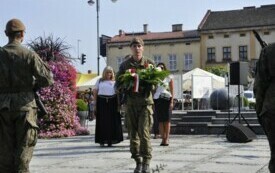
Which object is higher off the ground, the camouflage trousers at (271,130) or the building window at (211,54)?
the building window at (211,54)

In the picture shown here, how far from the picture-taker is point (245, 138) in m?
13.0

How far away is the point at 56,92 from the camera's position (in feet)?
50.2

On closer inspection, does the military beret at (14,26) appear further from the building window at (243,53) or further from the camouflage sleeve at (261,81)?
the building window at (243,53)

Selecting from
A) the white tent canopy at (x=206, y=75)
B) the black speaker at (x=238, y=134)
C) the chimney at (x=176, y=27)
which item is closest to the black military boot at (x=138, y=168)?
the black speaker at (x=238, y=134)

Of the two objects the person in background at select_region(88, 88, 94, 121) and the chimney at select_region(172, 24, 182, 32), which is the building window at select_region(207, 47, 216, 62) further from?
the person in background at select_region(88, 88, 94, 121)

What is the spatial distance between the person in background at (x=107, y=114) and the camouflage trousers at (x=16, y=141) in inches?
240

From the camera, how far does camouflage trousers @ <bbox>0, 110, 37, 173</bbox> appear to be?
19.2 ft

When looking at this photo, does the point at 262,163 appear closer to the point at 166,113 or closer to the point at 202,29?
the point at 166,113

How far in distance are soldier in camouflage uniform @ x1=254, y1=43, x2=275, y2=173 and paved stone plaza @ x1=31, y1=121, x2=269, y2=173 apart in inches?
113

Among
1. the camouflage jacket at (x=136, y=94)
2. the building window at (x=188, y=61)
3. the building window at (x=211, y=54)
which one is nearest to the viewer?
the camouflage jacket at (x=136, y=94)

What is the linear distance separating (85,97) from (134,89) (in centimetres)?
2481

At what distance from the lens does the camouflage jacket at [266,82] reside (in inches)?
202

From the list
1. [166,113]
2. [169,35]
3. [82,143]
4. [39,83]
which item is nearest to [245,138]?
[166,113]

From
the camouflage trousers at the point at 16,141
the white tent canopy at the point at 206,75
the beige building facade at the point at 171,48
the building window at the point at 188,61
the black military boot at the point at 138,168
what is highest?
the beige building facade at the point at 171,48
